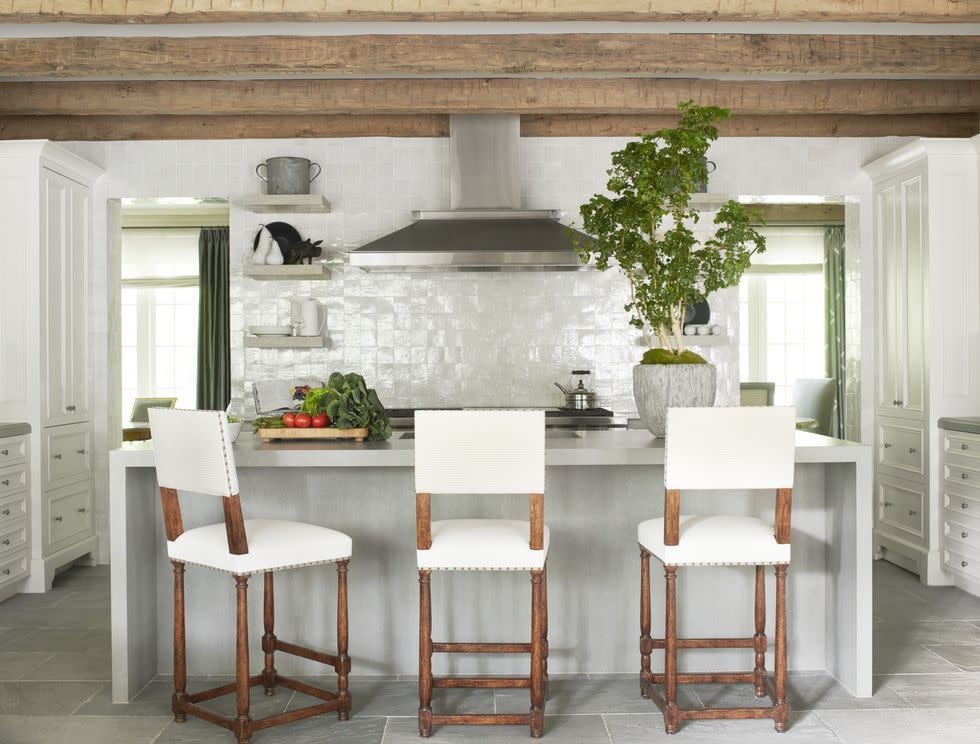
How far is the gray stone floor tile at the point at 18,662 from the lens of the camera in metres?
3.23

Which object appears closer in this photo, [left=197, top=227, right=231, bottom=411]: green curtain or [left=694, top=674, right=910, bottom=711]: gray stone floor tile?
[left=694, top=674, right=910, bottom=711]: gray stone floor tile

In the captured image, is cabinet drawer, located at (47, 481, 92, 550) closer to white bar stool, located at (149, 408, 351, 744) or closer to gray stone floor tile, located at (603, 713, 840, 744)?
white bar stool, located at (149, 408, 351, 744)

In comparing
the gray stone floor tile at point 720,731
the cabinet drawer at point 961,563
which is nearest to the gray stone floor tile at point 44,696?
the gray stone floor tile at point 720,731

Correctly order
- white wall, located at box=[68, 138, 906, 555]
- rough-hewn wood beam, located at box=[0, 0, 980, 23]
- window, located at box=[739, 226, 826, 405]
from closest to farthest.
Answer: rough-hewn wood beam, located at box=[0, 0, 980, 23] → white wall, located at box=[68, 138, 906, 555] → window, located at box=[739, 226, 826, 405]

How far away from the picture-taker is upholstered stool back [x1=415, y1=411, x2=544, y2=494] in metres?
2.48

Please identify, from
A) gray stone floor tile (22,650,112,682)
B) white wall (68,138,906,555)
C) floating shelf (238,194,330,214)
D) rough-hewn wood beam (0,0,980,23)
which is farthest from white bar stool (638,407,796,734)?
floating shelf (238,194,330,214)

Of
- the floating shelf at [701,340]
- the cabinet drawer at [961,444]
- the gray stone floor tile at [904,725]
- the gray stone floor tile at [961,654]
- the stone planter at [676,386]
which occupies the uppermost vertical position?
the floating shelf at [701,340]

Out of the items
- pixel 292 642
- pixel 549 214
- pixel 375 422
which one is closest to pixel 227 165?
pixel 549 214

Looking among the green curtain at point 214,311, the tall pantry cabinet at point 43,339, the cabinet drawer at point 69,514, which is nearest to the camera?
the tall pantry cabinet at point 43,339

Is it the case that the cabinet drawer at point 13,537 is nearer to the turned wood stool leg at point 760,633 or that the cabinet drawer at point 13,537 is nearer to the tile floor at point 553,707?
the tile floor at point 553,707

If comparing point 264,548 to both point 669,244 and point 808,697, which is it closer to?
Result: point 669,244

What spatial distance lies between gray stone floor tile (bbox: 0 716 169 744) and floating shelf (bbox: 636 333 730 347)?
11.2 ft

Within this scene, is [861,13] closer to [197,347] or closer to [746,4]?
[746,4]

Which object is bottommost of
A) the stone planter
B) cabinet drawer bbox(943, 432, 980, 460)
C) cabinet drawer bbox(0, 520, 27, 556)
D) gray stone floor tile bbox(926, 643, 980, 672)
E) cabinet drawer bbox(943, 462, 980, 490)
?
gray stone floor tile bbox(926, 643, 980, 672)
